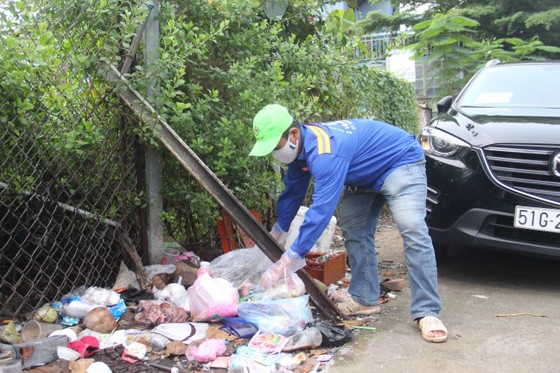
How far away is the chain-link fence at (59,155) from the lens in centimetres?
305

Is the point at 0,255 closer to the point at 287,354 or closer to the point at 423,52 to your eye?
the point at 287,354

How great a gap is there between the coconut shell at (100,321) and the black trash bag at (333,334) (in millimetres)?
1157

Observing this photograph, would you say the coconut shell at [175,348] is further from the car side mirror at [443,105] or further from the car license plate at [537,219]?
the car side mirror at [443,105]

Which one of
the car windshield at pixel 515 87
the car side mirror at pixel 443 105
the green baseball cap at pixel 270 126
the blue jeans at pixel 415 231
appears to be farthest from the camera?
the car side mirror at pixel 443 105

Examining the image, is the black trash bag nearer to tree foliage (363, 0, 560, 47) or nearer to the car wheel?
the car wheel

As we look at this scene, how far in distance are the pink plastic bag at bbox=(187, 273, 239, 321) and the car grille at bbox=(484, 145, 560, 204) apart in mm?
2120

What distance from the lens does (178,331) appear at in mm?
3166

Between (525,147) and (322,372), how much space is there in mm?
2315

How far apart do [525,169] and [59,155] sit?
10.3ft

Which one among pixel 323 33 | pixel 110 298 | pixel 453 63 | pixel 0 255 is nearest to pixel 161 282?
pixel 110 298

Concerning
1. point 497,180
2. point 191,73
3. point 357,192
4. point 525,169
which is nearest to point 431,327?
point 357,192

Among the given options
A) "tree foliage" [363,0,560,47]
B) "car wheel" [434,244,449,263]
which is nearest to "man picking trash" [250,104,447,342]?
"car wheel" [434,244,449,263]

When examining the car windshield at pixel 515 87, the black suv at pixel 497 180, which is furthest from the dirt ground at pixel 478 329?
the car windshield at pixel 515 87

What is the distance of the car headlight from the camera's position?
4258 millimetres
